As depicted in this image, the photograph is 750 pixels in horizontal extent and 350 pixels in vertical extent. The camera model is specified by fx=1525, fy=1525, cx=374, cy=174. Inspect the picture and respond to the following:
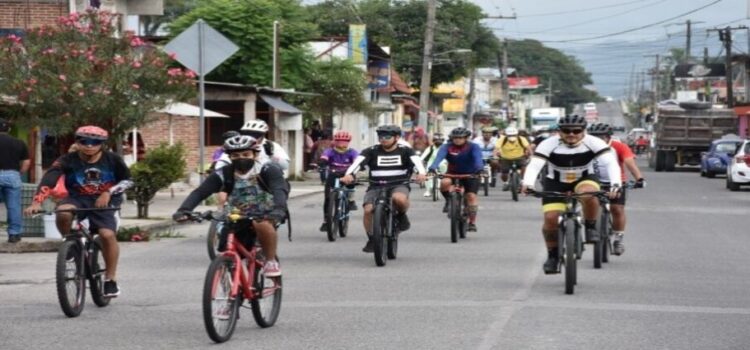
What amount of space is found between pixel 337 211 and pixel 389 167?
332 centimetres

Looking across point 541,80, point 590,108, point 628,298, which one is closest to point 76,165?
point 628,298

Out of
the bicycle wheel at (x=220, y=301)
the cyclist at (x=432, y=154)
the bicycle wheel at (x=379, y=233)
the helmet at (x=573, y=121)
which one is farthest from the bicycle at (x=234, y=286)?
the cyclist at (x=432, y=154)

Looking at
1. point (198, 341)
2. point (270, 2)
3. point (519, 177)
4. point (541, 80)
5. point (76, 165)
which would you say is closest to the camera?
point (198, 341)

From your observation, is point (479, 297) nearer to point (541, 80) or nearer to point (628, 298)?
point (628, 298)

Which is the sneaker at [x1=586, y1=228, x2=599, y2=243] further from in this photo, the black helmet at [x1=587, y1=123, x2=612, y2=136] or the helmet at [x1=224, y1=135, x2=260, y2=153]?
the helmet at [x1=224, y1=135, x2=260, y2=153]

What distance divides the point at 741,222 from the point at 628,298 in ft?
43.5

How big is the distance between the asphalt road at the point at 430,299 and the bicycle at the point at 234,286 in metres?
0.16

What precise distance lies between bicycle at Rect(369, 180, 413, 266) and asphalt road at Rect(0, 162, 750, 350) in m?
0.17

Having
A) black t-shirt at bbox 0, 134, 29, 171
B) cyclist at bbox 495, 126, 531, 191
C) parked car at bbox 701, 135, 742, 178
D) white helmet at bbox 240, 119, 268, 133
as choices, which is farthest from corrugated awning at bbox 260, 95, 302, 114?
white helmet at bbox 240, 119, 268, 133

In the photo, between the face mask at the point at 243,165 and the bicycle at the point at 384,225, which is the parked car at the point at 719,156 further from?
the face mask at the point at 243,165

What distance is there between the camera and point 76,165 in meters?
13.0

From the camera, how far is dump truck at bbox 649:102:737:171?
57938 millimetres

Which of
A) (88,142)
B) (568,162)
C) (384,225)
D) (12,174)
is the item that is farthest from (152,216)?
(88,142)

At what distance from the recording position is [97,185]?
12945 millimetres
